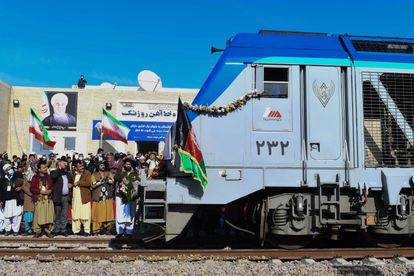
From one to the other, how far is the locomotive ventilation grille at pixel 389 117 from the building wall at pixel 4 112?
1847 centimetres

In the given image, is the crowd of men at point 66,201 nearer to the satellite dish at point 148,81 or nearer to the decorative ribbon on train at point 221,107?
the decorative ribbon on train at point 221,107

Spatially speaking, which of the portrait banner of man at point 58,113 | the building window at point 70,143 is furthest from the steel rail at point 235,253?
the portrait banner of man at point 58,113

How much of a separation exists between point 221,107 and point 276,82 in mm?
1035

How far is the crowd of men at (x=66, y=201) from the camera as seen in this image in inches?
331

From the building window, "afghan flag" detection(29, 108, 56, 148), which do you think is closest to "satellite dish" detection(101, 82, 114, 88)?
the building window

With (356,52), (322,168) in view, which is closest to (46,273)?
(322,168)

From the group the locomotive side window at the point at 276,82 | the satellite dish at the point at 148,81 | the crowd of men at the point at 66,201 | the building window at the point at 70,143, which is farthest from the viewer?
the satellite dish at the point at 148,81

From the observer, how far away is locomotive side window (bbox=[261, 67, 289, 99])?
6375 mm

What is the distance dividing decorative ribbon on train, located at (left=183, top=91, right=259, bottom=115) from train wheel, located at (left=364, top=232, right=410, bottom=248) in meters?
3.19

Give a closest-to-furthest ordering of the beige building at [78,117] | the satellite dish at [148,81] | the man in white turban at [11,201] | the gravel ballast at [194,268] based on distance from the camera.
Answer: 1. the gravel ballast at [194,268]
2. the man in white turban at [11,201]
3. the beige building at [78,117]
4. the satellite dish at [148,81]

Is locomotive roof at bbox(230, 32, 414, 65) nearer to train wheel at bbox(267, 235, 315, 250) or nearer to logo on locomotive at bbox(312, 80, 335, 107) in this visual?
logo on locomotive at bbox(312, 80, 335, 107)

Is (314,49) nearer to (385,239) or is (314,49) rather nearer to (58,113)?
(385,239)

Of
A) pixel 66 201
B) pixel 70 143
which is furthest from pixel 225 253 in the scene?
pixel 70 143

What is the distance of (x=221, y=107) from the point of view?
621 centimetres
